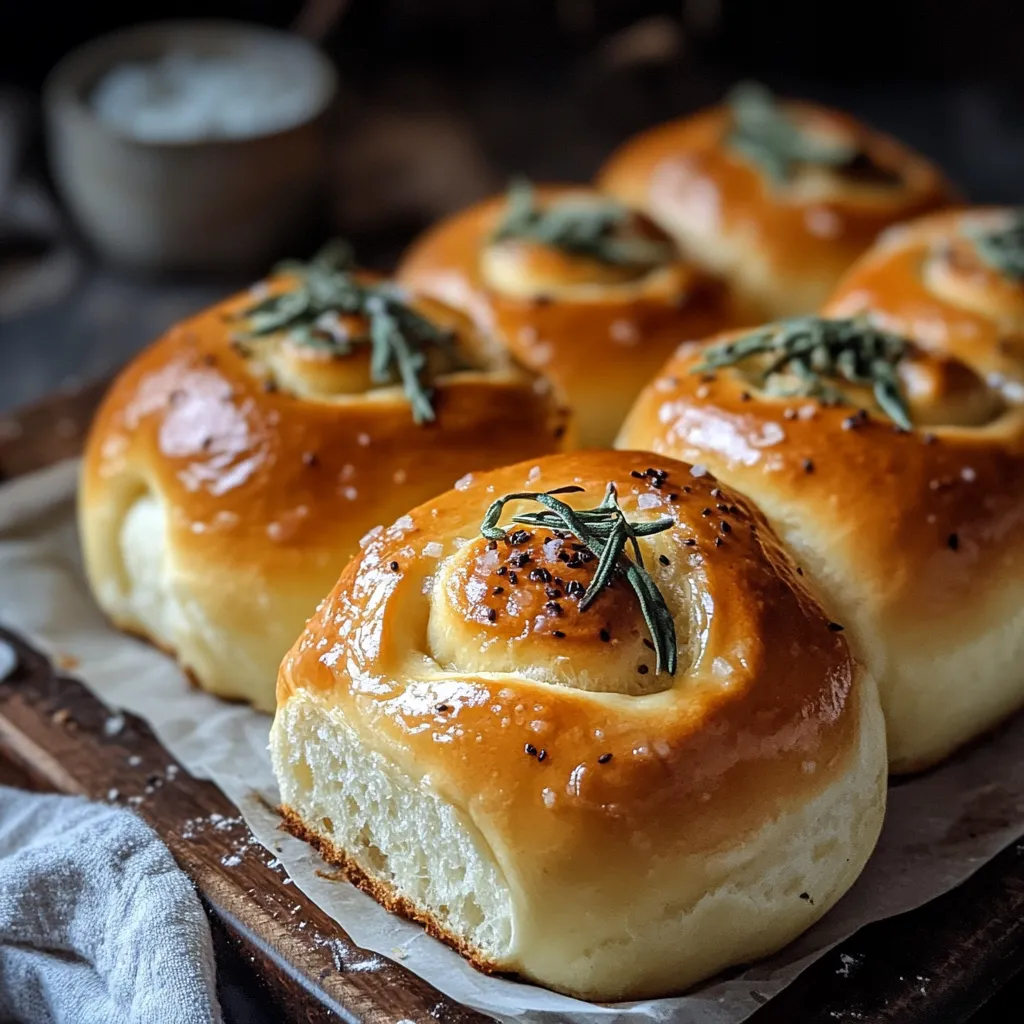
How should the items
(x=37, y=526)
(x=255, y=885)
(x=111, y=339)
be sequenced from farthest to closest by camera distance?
(x=111, y=339)
(x=37, y=526)
(x=255, y=885)

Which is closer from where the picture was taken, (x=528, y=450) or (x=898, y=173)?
(x=528, y=450)

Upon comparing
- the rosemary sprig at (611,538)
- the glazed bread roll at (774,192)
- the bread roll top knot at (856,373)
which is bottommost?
the glazed bread roll at (774,192)

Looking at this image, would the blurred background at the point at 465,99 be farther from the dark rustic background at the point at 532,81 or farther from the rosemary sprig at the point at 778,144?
the rosemary sprig at the point at 778,144

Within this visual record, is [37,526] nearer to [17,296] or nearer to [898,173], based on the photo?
[17,296]

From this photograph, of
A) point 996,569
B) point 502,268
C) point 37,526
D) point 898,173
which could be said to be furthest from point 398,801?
point 898,173

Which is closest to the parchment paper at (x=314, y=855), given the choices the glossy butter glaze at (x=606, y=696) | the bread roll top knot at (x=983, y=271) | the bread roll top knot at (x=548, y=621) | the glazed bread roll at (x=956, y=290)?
the glossy butter glaze at (x=606, y=696)

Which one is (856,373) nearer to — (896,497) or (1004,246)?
(896,497)
